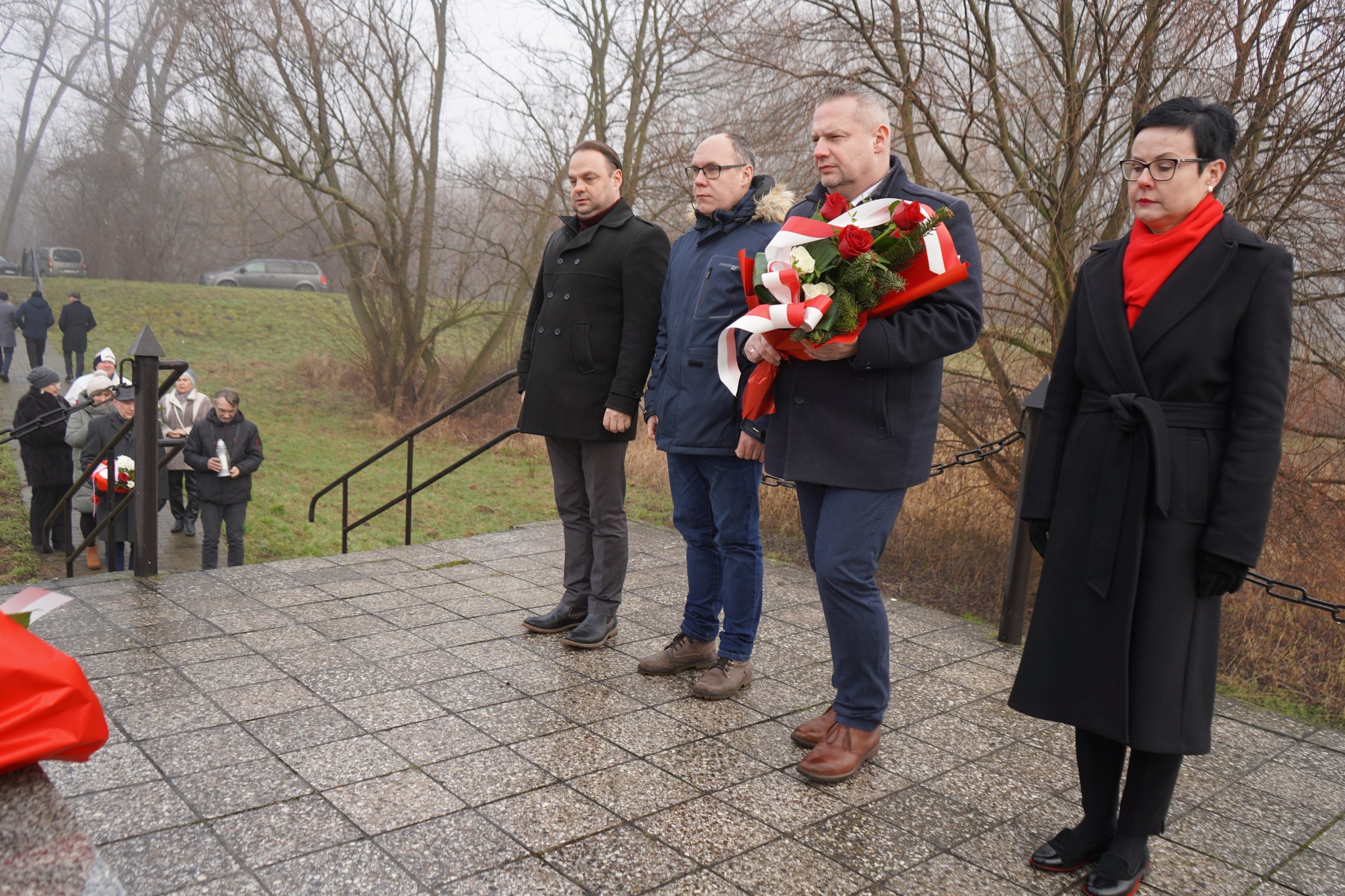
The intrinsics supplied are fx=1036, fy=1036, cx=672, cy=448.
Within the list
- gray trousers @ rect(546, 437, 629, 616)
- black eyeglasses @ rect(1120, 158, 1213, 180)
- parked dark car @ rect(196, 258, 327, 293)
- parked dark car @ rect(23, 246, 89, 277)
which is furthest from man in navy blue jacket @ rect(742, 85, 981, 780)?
parked dark car @ rect(23, 246, 89, 277)

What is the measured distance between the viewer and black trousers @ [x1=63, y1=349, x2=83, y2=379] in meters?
18.3

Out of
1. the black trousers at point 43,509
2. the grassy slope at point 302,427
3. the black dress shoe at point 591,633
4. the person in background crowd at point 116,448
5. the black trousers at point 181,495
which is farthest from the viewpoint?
the grassy slope at point 302,427

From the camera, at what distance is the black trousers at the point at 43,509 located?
9.00 m

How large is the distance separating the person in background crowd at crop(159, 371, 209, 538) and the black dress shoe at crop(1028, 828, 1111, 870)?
307 inches

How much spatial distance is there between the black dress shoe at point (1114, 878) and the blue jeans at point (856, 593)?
30.8 inches

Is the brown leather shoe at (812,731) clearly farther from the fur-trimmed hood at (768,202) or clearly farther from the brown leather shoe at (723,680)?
the fur-trimmed hood at (768,202)

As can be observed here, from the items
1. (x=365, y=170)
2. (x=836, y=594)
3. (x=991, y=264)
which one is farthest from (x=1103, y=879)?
(x=365, y=170)

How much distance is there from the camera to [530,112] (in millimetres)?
14906

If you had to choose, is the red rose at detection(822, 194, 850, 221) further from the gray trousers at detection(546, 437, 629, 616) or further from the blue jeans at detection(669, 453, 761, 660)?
the gray trousers at detection(546, 437, 629, 616)

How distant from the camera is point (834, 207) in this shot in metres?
2.98

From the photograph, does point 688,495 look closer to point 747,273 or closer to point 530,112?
point 747,273

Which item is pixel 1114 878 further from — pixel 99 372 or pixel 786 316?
pixel 99 372

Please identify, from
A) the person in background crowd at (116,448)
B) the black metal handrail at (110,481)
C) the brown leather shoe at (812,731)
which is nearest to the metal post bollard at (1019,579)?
the brown leather shoe at (812,731)

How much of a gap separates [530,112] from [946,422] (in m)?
9.91
